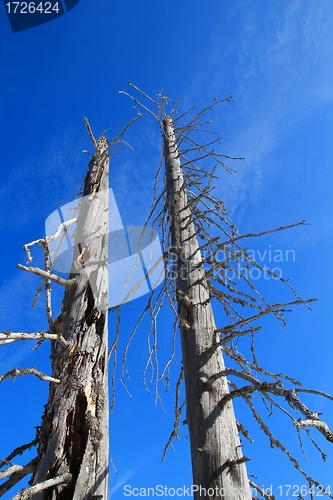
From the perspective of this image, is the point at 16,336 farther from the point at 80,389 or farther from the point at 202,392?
A: the point at 202,392

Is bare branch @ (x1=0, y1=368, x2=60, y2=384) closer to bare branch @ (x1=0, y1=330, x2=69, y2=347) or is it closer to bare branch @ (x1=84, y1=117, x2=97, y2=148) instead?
bare branch @ (x1=0, y1=330, x2=69, y2=347)

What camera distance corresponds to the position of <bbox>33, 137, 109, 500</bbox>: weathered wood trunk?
2.86 meters

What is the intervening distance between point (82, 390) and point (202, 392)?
1.10 m

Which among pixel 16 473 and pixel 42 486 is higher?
pixel 16 473

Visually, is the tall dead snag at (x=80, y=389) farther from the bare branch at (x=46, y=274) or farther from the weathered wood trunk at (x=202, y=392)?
the weathered wood trunk at (x=202, y=392)

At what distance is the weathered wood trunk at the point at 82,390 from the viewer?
2855mm

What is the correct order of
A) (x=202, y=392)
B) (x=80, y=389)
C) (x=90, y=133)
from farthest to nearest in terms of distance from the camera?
(x=90, y=133) → (x=80, y=389) → (x=202, y=392)

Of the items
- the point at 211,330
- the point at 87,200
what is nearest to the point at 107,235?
the point at 87,200

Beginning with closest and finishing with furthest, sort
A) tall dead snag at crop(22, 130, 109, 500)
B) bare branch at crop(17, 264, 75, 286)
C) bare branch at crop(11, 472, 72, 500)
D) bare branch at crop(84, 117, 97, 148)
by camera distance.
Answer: bare branch at crop(11, 472, 72, 500) < tall dead snag at crop(22, 130, 109, 500) < bare branch at crop(17, 264, 75, 286) < bare branch at crop(84, 117, 97, 148)

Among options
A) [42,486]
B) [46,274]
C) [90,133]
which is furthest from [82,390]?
[90,133]

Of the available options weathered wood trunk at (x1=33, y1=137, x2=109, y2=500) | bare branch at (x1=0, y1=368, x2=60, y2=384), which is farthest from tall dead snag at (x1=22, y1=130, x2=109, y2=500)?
bare branch at (x1=0, y1=368, x2=60, y2=384)

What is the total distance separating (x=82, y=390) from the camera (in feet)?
10.7

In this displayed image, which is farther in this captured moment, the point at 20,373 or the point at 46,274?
the point at 46,274

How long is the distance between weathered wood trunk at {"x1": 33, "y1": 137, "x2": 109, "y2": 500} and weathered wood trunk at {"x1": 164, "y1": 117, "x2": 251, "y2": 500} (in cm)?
85
